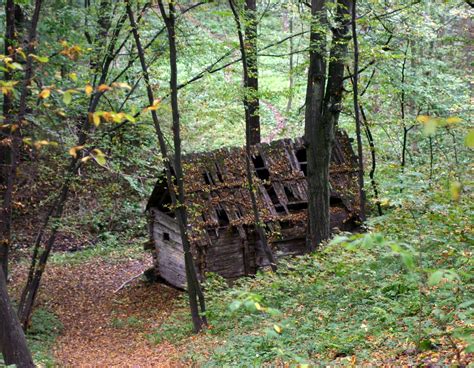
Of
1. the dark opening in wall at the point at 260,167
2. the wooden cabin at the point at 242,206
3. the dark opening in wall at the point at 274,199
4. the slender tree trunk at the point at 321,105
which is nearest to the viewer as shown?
the slender tree trunk at the point at 321,105

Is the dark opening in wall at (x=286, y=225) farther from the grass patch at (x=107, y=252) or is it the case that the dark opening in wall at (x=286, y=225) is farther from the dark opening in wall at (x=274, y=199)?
the grass patch at (x=107, y=252)

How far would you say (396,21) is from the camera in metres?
13.4

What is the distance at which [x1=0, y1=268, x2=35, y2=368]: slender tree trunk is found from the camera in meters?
6.91

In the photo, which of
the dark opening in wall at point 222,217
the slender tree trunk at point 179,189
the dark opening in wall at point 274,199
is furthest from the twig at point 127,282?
the slender tree trunk at point 179,189

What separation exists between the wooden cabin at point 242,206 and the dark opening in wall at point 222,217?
28 millimetres

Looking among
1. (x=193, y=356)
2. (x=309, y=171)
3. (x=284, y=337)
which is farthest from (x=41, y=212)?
(x=284, y=337)

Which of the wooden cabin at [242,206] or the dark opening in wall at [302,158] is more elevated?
the dark opening in wall at [302,158]

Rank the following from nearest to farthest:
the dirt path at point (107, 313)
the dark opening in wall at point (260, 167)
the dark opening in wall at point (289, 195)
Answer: the dirt path at point (107, 313), the dark opening in wall at point (289, 195), the dark opening in wall at point (260, 167)

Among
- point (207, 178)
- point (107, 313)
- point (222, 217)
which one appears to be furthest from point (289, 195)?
point (107, 313)

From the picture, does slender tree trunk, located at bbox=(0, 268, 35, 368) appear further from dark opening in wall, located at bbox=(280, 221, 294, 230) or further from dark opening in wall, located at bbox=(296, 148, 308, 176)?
dark opening in wall, located at bbox=(296, 148, 308, 176)

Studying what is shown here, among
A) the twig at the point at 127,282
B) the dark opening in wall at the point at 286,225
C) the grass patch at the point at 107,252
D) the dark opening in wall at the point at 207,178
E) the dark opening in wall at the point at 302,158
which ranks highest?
the dark opening in wall at the point at 302,158

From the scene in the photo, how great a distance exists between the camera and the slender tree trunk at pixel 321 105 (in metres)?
10.9

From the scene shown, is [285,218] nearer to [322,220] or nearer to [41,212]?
[322,220]

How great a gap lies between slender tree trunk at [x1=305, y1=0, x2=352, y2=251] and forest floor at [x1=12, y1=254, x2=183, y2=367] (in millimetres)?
4382
